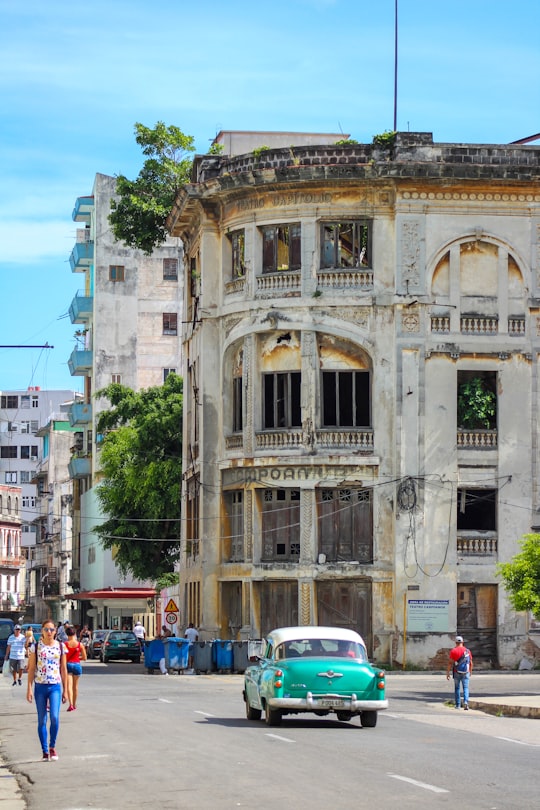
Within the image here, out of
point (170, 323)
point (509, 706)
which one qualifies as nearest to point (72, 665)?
point (509, 706)

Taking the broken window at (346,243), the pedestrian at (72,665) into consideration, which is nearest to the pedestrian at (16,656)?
the pedestrian at (72,665)

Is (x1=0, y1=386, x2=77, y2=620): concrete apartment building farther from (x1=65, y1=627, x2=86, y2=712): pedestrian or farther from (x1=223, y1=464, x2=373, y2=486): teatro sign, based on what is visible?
(x1=65, y1=627, x2=86, y2=712): pedestrian

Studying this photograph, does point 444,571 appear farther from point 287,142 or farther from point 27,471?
point 27,471

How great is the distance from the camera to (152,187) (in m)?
60.8

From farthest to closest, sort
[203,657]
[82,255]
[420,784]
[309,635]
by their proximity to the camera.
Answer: [82,255] → [203,657] → [309,635] → [420,784]

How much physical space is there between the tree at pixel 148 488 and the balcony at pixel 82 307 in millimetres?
21220

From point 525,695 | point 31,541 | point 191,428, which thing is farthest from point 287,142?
point 31,541

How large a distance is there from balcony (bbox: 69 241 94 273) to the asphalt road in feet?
194

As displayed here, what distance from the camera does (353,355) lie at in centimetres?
4988

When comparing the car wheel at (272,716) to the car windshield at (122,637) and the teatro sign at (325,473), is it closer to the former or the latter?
the teatro sign at (325,473)

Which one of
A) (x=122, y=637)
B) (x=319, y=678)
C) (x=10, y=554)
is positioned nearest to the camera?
(x=319, y=678)

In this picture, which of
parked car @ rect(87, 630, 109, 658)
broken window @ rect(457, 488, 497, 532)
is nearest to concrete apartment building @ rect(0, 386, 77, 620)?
parked car @ rect(87, 630, 109, 658)

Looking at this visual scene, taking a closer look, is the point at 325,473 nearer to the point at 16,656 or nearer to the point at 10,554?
the point at 16,656

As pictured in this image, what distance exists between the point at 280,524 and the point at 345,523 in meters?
2.12
